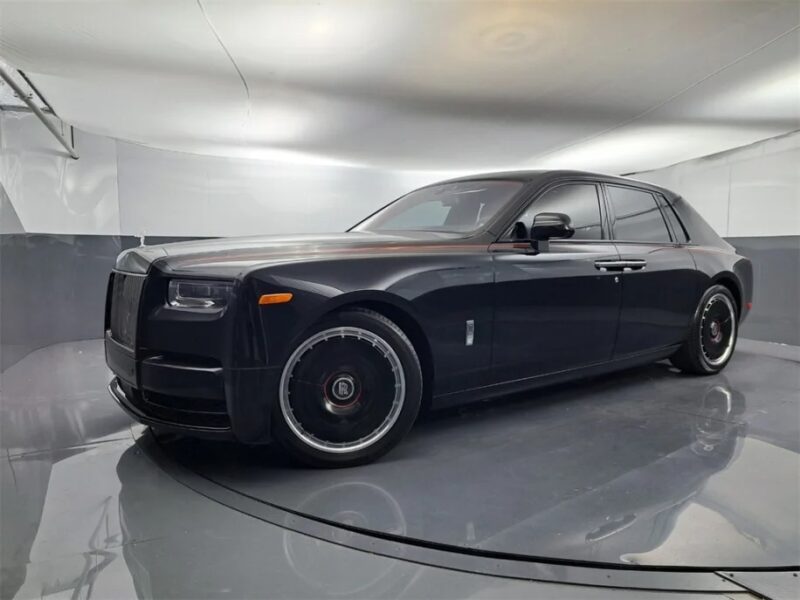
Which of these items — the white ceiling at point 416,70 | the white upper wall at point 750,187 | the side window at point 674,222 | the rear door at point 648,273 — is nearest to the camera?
the white ceiling at point 416,70

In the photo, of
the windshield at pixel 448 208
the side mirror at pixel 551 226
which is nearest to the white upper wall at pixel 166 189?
the windshield at pixel 448 208

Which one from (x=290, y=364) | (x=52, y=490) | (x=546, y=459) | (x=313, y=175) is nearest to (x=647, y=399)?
(x=546, y=459)

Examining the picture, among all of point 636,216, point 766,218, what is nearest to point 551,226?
point 636,216

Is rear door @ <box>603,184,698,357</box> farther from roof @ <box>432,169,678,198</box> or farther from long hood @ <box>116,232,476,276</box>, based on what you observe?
long hood @ <box>116,232,476,276</box>

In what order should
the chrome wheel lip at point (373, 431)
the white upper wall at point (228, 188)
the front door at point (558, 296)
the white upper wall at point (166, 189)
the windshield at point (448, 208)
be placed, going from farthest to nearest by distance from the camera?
1. the white upper wall at point (228, 188)
2. the white upper wall at point (166, 189)
3. the windshield at point (448, 208)
4. the front door at point (558, 296)
5. the chrome wheel lip at point (373, 431)

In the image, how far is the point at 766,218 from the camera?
221 inches

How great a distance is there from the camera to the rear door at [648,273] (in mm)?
3283

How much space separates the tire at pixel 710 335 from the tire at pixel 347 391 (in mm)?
2679

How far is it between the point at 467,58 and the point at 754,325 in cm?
492

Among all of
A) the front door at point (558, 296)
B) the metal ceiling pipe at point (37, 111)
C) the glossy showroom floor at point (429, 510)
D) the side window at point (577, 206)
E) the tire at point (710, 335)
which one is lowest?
the glossy showroom floor at point (429, 510)

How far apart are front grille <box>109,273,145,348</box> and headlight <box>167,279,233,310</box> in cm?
16

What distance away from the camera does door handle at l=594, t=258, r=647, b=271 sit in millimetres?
3088

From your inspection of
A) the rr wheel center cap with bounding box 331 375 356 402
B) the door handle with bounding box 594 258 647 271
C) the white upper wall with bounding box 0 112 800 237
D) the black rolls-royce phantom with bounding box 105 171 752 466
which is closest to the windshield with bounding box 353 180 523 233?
the black rolls-royce phantom with bounding box 105 171 752 466

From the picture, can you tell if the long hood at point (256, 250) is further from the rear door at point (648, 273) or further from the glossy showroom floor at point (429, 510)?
the rear door at point (648, 273)
